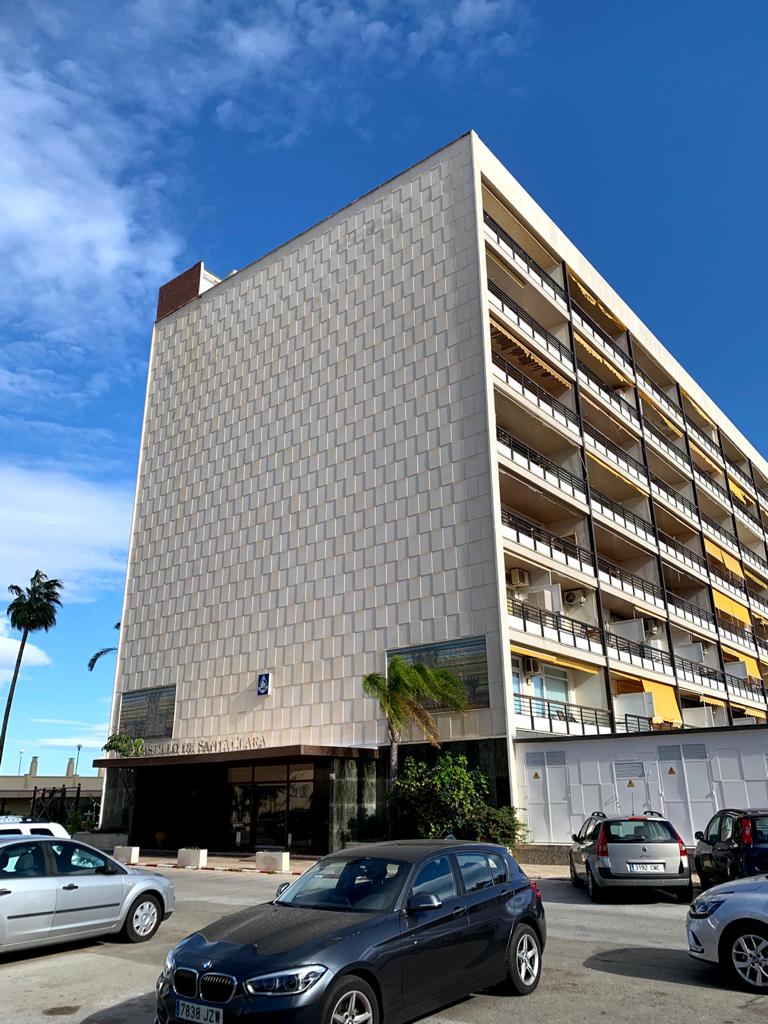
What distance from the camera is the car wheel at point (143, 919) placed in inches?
419

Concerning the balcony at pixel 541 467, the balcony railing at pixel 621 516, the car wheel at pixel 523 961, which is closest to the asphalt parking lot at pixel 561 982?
the car wheel at pixel 523 961

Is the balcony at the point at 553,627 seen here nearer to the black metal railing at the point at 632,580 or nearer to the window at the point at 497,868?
the black metal railing at the point at 632,580

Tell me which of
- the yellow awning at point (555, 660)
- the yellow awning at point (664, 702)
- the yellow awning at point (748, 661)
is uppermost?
the yellow awning at point (748, 661)

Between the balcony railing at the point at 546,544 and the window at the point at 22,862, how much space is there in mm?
20263

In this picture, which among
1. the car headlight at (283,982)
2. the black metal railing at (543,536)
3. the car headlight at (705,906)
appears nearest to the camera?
the car headlight at (283,982)

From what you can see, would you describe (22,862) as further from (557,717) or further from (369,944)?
(557,717)

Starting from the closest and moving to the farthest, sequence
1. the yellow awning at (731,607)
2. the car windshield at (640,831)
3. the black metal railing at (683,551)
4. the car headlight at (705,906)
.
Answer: the car headlight at (705,906) < the car windshield at (640,831) < the black metal railing at (683,551) < the yellow awning at (731,607)

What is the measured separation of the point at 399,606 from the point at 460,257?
541 inches

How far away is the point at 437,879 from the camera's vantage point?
6.99m

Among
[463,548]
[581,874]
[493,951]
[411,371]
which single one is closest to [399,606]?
[463,548]

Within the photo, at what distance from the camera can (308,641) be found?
1219 inches

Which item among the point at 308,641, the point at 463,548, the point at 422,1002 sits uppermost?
the point at 463,548

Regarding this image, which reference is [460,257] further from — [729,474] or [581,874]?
[729,474]

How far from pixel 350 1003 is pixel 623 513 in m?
33.1
